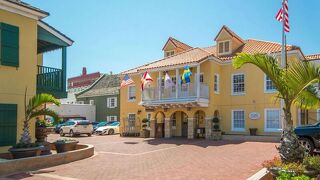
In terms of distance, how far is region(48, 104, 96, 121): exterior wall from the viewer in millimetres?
41531

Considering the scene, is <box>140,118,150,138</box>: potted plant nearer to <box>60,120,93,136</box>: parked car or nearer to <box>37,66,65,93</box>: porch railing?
<box>60,120,93,136</box>: parked car

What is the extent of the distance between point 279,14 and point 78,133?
21324mm

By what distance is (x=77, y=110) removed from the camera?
42656 mm

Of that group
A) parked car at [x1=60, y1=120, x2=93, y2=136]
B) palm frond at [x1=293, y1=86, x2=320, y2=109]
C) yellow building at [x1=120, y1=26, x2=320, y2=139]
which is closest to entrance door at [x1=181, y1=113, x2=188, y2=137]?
yellow building at [x1=120, y1=26, x2=320, y2=139]

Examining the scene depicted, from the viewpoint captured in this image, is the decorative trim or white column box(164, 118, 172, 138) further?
white column box(164, 118, 172, 138)

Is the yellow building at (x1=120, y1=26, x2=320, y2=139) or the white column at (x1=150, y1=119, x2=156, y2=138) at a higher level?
the yellow building at (x1=120, y1=26, x2=320, y2=139)

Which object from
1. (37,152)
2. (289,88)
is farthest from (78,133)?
(289,88)

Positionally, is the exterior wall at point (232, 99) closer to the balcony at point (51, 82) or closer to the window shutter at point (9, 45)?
the balcony at point (51, 82)

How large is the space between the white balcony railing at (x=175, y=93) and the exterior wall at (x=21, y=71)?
11990mm

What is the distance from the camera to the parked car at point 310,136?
1374 cm

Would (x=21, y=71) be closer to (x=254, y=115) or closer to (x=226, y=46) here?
(x=254, y=115)

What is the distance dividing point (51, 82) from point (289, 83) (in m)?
12.1

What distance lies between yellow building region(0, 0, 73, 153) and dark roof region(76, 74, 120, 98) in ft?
85.7

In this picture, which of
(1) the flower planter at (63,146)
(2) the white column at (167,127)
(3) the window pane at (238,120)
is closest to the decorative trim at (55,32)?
(1) the flower planter at (63,146)
